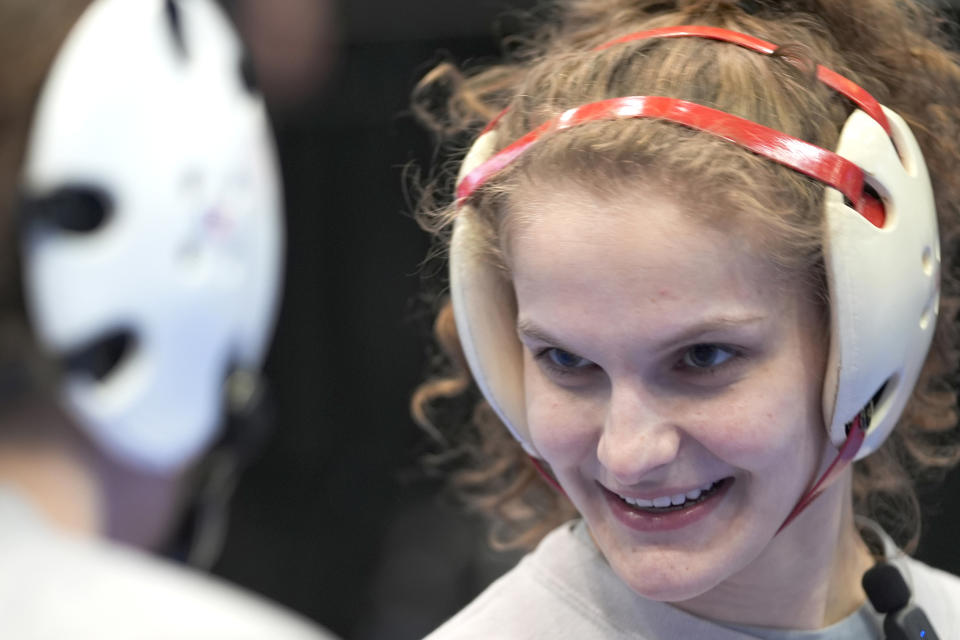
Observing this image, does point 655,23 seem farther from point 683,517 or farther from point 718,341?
point 683,517

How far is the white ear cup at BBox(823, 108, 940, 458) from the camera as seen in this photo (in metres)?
1.46

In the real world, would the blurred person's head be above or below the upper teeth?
above

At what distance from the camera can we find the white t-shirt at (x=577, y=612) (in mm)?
1654

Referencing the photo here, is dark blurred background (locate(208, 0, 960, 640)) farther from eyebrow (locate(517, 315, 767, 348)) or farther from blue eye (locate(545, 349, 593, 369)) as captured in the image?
eyebrow (locate(517, 315, 767, 348))

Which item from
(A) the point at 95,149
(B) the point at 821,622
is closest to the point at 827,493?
(B) the point at 821,622

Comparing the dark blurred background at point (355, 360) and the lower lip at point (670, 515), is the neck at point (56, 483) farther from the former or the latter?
the dark blurred background at point (355, 360)

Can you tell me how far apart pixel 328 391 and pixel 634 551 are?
233 cm

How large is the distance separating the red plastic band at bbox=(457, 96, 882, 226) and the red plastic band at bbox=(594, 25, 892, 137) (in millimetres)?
116

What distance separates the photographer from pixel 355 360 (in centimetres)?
379

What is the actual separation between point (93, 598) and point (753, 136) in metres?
0.85

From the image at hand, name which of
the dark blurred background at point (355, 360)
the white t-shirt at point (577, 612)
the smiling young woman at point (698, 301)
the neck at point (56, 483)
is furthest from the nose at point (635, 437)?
the dark blurred background at point (355, 360)

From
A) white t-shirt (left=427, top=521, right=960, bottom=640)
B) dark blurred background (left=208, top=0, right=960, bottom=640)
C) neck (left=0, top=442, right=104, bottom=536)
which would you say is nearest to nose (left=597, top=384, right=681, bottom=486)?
white t-shirt (left=427, top=521, right=960, bottom=640)

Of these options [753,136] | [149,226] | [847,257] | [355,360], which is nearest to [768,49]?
[753,136]

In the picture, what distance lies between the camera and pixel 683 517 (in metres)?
1.53
